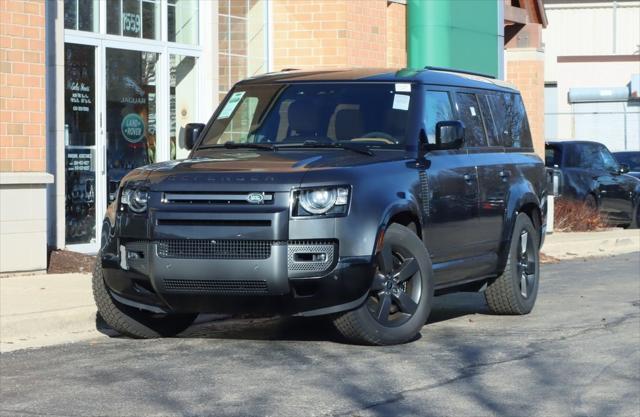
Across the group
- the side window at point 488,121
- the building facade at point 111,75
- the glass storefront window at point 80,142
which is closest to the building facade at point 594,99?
the building facade at point 111,75

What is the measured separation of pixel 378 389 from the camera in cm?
754

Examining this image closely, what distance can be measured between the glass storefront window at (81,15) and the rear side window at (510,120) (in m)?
5.70

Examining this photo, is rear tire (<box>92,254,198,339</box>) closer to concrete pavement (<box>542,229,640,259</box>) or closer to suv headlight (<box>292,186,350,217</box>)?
suv headlight (<box>292,186,350,217</box>)

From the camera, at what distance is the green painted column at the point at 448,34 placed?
69.8 feet

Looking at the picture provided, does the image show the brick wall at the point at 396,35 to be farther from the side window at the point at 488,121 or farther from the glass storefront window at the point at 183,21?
the side window at the point at 488,121

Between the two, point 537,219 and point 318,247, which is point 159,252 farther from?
point 537,219

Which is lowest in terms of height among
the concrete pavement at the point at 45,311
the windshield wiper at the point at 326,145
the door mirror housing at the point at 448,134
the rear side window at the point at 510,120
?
the concrete pavement at the point at 45,311

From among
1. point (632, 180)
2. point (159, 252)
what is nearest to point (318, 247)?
point (159, 252)

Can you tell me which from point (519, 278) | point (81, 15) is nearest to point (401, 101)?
point (519, 278)

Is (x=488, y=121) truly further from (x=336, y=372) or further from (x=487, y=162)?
(x=336, y=372)

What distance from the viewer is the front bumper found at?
8.42 metres

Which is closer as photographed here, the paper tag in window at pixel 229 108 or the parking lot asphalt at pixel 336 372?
the parking lot asphalt at pixel 336 372

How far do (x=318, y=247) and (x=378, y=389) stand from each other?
126 centimetres

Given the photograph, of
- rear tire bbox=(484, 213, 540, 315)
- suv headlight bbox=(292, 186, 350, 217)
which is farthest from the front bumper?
rear tire bbox=(484, 213, 540, 315)
